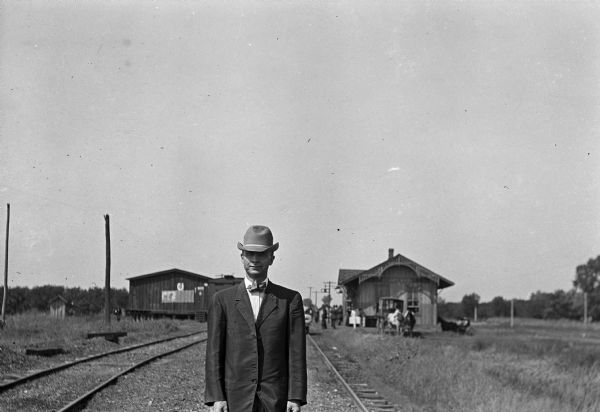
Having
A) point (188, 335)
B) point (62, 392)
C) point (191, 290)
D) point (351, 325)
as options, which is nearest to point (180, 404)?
point (62, 392)

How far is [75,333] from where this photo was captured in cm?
2636

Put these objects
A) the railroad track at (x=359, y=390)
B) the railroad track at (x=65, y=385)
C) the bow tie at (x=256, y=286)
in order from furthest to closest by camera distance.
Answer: the railroad track at (x=359, y=390) → the railroad track at (x=65, y=385) → the bow tie at (x=256, y=286)

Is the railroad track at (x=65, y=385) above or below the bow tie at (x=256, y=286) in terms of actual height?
below

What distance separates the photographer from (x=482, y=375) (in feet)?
56.6

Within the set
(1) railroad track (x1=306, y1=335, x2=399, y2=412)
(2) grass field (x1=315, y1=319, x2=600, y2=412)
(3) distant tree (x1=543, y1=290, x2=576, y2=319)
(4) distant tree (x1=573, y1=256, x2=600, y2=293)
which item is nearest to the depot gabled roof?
(2) grass field (x1=315, y1=319, x2=600, y2=412)

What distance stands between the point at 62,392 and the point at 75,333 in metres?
14.9

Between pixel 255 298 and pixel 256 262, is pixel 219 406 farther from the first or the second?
pixel 256 262

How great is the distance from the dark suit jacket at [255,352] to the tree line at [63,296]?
66976 millimetres

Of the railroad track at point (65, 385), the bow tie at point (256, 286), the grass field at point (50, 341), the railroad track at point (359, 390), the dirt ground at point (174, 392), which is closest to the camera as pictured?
the bow tie at point (256, 286)

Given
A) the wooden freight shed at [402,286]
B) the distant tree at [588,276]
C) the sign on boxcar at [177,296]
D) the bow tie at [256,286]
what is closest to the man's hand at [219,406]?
the bow tie at [256,286]

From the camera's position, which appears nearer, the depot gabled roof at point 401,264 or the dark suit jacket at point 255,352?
the dark suit jacket at point 255,352

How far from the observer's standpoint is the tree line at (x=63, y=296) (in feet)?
247

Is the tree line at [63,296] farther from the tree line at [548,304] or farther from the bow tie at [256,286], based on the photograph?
the bow tie at [256,286]

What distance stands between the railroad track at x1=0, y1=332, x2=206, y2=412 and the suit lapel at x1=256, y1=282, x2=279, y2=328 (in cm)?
639
